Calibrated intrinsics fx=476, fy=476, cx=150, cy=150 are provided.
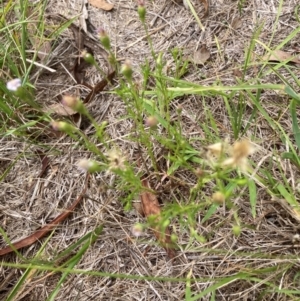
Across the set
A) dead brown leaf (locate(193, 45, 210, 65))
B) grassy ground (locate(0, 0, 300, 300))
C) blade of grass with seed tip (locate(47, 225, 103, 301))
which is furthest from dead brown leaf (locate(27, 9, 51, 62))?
blade of grass with seed tip (locate(47, 225, 103, 301))

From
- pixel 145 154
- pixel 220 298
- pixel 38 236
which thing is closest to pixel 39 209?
pixel 38 236

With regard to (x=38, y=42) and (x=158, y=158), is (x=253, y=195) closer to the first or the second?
(x=158, y=158)

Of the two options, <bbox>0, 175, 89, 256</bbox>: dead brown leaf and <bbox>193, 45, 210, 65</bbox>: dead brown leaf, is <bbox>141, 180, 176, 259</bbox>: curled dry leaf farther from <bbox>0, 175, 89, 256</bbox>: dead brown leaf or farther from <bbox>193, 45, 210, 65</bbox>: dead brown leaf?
<bbox>193, 45, 210, 65</bbox>: dead brown leaf

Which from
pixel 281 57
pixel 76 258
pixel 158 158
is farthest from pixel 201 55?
pixel 76 258

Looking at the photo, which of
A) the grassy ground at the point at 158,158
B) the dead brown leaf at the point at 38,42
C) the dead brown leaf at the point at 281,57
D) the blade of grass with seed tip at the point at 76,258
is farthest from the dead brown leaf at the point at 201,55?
the blade of grass with seed tip at the point at 76,258

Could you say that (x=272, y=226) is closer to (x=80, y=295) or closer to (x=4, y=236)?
(x=80, y=295)

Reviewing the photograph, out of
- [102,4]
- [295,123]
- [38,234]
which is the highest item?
[102,4]

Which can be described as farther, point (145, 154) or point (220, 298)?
point (145, 154)

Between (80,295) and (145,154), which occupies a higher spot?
(145,154)
